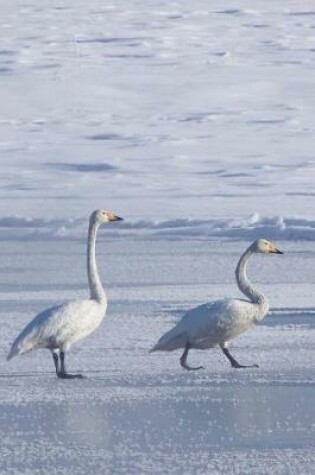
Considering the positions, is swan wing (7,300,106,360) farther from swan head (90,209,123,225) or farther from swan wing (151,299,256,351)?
swan head (90,209,123,225)

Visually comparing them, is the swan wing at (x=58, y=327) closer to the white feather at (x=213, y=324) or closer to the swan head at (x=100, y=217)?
the white feather at (x=213, y=324)

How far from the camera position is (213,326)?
796 centimetres

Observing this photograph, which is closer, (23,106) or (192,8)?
(23,106)

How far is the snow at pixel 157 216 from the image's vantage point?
254 inches

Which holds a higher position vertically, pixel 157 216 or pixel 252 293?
pixel 252 293

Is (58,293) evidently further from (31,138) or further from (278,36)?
(278,36)

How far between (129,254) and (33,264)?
31.8 inches

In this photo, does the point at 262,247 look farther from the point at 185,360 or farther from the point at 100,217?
the point at 185,360

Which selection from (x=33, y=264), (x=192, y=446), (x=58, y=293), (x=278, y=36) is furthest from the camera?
(x=278, y=36)

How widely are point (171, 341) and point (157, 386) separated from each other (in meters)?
0.58

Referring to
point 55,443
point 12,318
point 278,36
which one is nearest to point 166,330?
point 12,318

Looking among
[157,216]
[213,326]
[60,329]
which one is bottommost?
[157,216]

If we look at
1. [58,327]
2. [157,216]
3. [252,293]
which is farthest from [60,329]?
[157,216]

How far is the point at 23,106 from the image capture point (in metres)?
21.4
